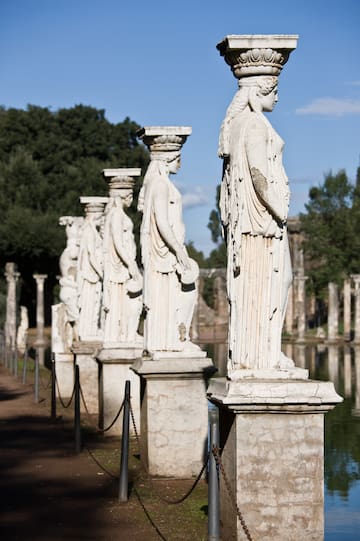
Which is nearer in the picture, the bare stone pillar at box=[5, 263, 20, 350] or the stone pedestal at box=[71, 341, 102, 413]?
the stone pedestal at box=[71, 341, 102, 413]

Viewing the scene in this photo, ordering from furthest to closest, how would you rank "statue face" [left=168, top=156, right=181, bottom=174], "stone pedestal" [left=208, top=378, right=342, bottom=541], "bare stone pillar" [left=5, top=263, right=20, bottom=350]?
"bare stone pillar" [left=5, top=263, right=20, bottom=350]
"statue face" [left=168, top=156, right=181, bottom=174]
"stone pedestal" [left=208, top=378, right=342, bottom=541]

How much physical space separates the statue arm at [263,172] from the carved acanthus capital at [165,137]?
3.78 m

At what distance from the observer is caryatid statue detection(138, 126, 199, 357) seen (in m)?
10.6

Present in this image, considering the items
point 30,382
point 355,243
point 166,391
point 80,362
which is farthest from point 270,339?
point 355,243

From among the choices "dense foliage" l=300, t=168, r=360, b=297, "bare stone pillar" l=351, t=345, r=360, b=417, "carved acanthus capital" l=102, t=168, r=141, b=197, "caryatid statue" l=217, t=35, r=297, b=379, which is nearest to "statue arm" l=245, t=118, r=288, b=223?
"caryatid statue" l=217, t=35, r=297, b=379

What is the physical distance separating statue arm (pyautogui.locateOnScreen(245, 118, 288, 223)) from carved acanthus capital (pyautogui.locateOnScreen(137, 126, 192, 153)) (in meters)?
3.78

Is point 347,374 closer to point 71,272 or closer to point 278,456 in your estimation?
point 71,272

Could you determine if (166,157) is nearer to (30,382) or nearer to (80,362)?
(80,362)

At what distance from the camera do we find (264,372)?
687 centimetres

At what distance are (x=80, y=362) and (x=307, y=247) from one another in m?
44.9

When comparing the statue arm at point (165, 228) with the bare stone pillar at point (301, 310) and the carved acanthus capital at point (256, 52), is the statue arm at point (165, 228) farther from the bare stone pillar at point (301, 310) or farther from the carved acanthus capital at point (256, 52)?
the bare stone pillar at point (301, 310)

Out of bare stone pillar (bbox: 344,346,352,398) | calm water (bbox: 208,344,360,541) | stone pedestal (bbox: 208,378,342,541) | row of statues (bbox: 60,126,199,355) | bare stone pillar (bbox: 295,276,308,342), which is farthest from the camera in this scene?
bare stone pillar (bbox: 295,276,308,342)

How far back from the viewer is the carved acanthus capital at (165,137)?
421 inches

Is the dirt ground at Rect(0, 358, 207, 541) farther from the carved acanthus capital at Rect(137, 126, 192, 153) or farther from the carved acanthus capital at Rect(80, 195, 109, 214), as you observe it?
the carved acanthus capital at Rect(80, 195, 109, 214)
